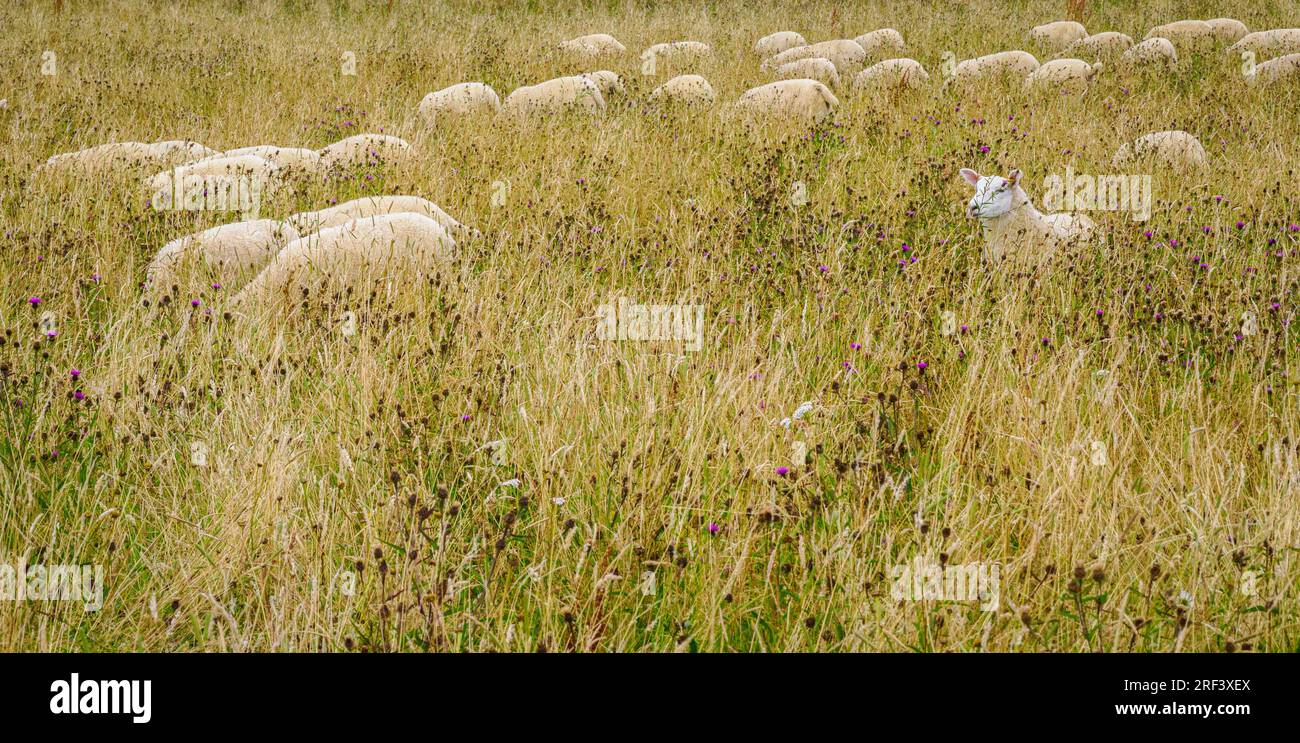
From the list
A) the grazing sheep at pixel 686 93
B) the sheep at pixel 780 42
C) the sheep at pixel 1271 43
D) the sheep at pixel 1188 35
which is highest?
the sheep at pixel 780 42

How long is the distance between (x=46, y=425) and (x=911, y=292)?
3.08m

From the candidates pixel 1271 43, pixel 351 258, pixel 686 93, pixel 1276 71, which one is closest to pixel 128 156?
pixel 351 258

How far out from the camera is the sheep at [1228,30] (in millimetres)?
10961

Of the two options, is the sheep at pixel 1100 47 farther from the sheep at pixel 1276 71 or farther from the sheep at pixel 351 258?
the sheep at pixel 351 258

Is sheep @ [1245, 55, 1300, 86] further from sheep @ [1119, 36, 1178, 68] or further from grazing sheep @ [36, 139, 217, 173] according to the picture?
grazing sheep @ [36, 139, 217, 173]

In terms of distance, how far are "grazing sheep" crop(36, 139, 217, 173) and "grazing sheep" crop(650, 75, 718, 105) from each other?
3835 millimetres

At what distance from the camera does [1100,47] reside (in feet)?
33.8

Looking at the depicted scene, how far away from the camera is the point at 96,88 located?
26.7ft

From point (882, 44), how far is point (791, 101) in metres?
5.06

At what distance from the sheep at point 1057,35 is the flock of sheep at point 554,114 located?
0.11ft

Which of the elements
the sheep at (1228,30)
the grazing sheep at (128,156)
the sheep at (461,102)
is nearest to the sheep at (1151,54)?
the sheep at (1228,30)

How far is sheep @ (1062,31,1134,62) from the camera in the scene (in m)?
10.1

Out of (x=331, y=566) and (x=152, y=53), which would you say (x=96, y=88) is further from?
(x=331, y=566)
